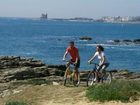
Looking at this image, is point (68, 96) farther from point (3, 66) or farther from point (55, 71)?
point (3, 66)

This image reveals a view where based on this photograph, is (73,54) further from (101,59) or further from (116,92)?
(116,92)

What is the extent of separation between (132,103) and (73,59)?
182 inches

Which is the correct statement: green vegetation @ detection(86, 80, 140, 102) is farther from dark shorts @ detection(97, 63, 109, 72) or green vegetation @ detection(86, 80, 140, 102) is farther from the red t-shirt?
the red t-shirt

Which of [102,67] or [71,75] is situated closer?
[102,67]

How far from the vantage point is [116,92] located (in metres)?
16.5

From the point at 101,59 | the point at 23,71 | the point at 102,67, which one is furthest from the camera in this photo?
the point at 23,71

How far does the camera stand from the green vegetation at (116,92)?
16.3 m

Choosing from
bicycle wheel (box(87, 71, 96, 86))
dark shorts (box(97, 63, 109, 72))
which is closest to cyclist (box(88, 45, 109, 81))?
dark shorts (box(97, 63, 109, 72))

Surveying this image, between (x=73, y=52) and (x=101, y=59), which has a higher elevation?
(x=73, y=52)

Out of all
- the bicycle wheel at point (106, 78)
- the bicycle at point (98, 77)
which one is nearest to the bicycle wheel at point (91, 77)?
the bicycle at point (98, 77)

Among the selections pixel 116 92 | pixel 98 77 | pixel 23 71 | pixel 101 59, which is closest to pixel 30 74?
pixel 23 71

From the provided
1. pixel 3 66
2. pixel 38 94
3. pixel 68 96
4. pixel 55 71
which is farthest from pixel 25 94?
pixel 3 66

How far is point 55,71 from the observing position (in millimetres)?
31906

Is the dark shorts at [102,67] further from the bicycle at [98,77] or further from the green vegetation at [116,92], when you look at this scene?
the green vegetation at [116,92]
